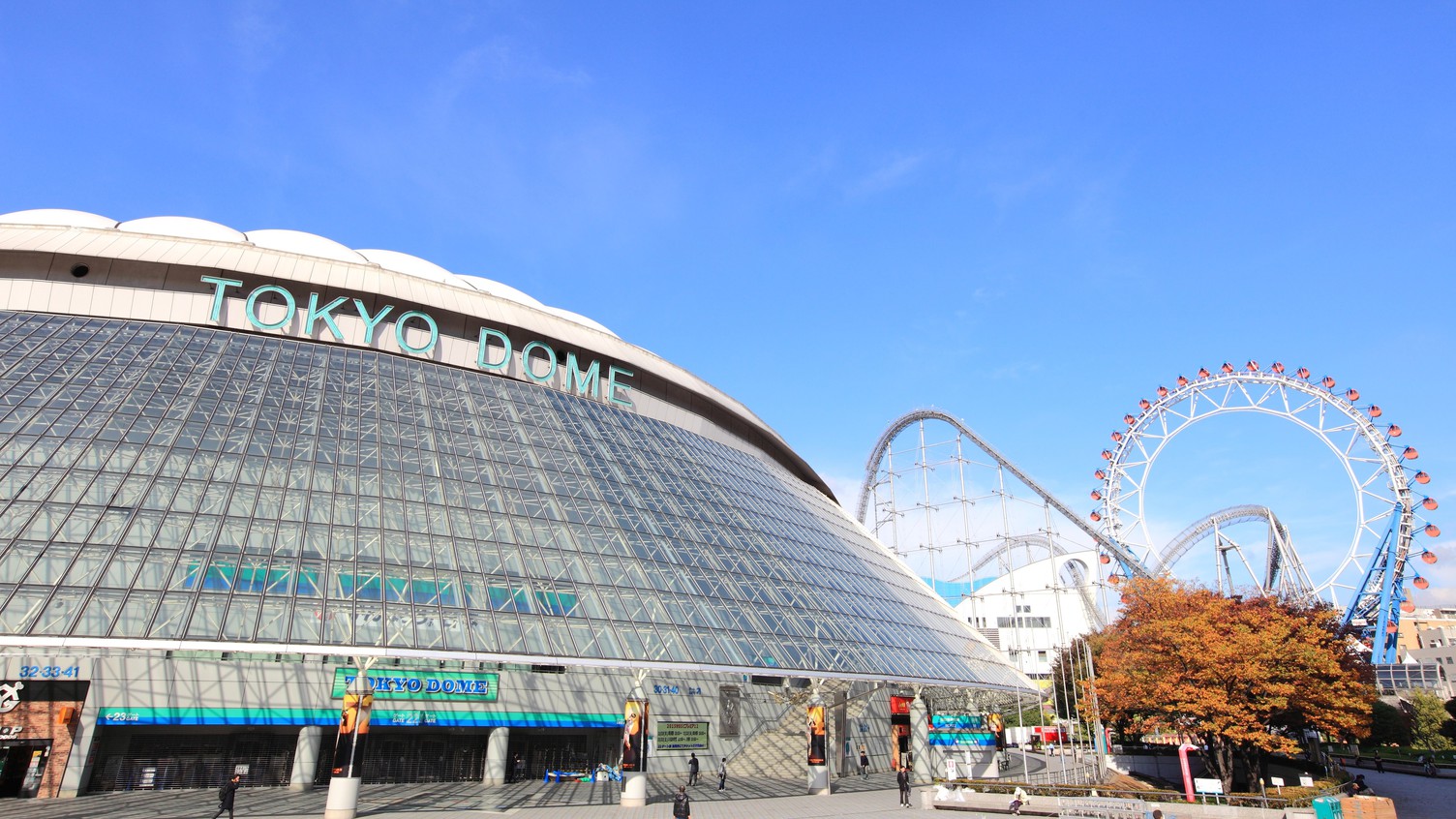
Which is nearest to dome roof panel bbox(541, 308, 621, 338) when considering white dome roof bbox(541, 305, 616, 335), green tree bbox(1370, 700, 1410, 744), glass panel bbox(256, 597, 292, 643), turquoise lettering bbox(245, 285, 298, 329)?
white dome roof bbox(541, 305, 616, 335)

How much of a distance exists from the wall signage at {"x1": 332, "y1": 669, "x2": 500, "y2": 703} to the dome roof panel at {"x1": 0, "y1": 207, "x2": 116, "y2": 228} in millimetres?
29130

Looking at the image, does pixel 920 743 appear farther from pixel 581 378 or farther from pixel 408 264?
pixel 408 264

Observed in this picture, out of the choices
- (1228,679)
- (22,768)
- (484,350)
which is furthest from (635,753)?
(1228,679)

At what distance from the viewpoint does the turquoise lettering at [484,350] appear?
139ft

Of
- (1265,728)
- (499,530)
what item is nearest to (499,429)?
(499,530)

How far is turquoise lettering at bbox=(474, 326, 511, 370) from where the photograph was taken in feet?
139

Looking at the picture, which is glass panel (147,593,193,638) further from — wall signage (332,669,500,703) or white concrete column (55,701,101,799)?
wall signage (332,669,500,703)

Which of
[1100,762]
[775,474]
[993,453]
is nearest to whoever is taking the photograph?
[1100,762]

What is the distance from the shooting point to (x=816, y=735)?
31375 millimetres

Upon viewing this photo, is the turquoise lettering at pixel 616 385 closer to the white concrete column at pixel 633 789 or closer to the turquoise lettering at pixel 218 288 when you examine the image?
the turquoise lettering at pixel 218 288

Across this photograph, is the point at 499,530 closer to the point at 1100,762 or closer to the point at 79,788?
the point at 79,788

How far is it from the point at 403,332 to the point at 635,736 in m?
24.8

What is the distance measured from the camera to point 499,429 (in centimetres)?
3706

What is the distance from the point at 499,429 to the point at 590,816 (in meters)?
18.0
